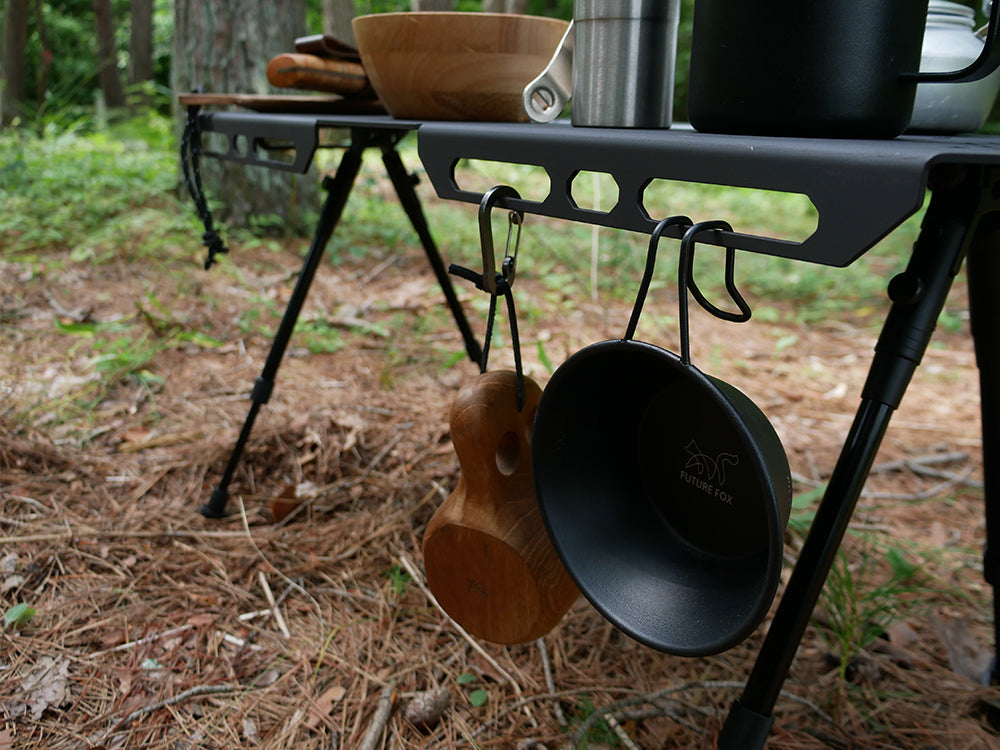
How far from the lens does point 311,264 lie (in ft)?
4.80

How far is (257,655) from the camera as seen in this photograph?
4.30 feet

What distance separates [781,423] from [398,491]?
1.34 m

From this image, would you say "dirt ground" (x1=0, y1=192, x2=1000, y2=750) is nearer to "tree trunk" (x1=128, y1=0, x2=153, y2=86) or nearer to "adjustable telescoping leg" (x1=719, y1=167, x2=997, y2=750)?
"adjustable telescoping leg" (x1=719, y1=167, x2=997, y2=750)

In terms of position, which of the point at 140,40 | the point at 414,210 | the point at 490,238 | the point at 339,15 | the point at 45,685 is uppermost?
the point at 339,15

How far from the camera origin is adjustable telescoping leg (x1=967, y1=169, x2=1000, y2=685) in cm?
98

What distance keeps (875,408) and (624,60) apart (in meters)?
0.49

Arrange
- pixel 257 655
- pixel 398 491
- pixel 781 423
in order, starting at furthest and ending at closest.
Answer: pixel 781 423 → pixel 398 491 → pixel 257 655

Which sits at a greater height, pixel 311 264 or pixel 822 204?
pixel 822 204

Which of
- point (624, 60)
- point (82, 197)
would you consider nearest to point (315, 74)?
point (624, 60)

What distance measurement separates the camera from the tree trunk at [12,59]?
6469 mm

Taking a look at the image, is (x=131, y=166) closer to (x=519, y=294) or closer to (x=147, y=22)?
(x=519, y=294)

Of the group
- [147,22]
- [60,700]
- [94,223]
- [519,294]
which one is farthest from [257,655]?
[147,22]

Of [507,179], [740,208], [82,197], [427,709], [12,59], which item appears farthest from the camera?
[12,59]

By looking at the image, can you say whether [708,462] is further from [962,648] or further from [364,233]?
[364,233]
